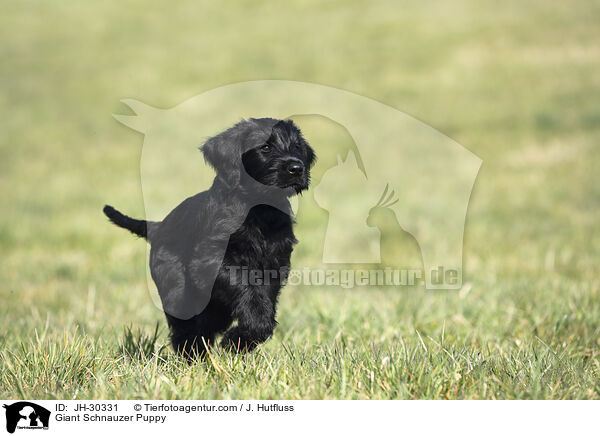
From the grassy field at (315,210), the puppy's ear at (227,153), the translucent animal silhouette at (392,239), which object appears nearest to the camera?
the puppy's ear at (227,153)

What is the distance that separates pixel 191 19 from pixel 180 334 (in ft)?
70.1

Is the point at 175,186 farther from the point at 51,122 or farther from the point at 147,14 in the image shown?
the point at 147,14

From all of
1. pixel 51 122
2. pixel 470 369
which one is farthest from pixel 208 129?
pixel 470 369

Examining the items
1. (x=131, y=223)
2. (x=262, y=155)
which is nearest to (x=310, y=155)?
(x=262, y=155)

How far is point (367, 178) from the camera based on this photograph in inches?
350

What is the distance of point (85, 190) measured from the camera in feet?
38.5

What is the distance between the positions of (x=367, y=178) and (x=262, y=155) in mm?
6084

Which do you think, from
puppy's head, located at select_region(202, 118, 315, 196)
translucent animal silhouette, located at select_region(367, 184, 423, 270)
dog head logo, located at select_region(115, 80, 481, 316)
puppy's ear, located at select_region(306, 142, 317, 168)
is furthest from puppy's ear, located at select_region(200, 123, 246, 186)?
translucent animal silhouette, located at select_region(367, 184, 423, 270)

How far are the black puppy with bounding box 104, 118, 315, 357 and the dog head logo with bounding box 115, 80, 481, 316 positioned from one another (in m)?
0.40

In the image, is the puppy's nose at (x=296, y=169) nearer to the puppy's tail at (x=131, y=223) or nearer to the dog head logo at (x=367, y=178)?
the dog head logo at (x=367, y=178)

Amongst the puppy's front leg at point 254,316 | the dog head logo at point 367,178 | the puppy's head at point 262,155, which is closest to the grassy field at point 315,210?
the puppy's front leg at point 254,316
